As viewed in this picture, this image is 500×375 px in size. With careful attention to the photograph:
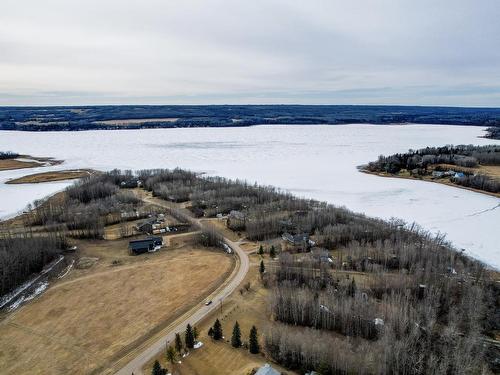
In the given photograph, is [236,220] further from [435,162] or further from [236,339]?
[435,162]

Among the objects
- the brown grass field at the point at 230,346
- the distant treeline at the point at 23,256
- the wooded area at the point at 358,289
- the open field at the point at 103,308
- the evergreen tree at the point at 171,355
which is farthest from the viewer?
the distant treeline at the point at 23,256

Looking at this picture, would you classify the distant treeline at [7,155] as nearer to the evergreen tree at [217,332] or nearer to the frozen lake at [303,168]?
the frozen lake at [303,168]

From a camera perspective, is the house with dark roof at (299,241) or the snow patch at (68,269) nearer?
the snow patch at (68,269)

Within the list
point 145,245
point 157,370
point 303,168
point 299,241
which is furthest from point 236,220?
point 303,168

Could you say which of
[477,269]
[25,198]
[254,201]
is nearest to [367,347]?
[477,269]

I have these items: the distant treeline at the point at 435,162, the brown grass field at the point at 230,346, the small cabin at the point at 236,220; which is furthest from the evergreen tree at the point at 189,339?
the distant treeline at the point at 435,162

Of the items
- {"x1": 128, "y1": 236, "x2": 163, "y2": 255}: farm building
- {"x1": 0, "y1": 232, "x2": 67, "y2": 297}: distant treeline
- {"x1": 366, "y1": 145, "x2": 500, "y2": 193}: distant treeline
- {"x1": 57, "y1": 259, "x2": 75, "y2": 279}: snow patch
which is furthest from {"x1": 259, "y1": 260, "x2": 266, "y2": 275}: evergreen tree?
{"x1": 366, "y1": 145, "x2": 500, "y2": 193}: distant treeline

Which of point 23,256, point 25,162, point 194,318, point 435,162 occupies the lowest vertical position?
point 194,318
